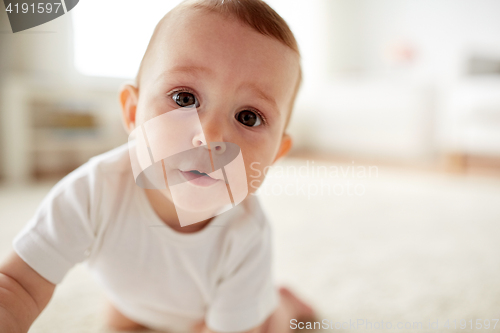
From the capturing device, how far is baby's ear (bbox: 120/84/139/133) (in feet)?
1.43

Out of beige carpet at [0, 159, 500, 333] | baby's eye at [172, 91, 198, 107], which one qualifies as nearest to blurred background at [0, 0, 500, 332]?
beige carpet at [0, 159, 500, 333]

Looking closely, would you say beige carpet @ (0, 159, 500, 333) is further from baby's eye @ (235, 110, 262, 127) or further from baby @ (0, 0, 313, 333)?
baby's eye @ (235, 110, 262, 127)

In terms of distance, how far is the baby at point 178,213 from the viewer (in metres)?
0.36

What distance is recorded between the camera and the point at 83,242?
0.42 m

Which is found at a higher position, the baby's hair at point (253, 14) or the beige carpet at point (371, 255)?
the baby's hair at point (253, 14)

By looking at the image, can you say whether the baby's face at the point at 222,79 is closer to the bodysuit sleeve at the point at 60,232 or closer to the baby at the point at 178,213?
the baby at the point at 178,213

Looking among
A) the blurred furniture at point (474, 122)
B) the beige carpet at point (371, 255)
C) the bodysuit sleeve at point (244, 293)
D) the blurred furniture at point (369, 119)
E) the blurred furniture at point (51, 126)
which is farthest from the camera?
the blurred furniture at point (369, 119)

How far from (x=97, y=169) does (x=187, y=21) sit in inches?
8.1

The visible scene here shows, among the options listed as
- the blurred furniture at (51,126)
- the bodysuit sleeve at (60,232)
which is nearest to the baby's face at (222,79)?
the bodysuit sleeve at (60,232)

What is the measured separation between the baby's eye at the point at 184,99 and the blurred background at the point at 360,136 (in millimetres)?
109

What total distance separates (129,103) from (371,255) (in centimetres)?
63

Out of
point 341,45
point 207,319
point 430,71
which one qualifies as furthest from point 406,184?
point 341,45

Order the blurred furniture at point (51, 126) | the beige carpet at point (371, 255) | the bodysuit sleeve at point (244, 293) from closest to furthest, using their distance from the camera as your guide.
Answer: the bodysuit sleeve at point (244, 293) → the beige carpet at point (371, 255) → the blurred furniture at point (51, 126)

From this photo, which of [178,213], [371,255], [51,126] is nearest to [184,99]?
[178,213]
